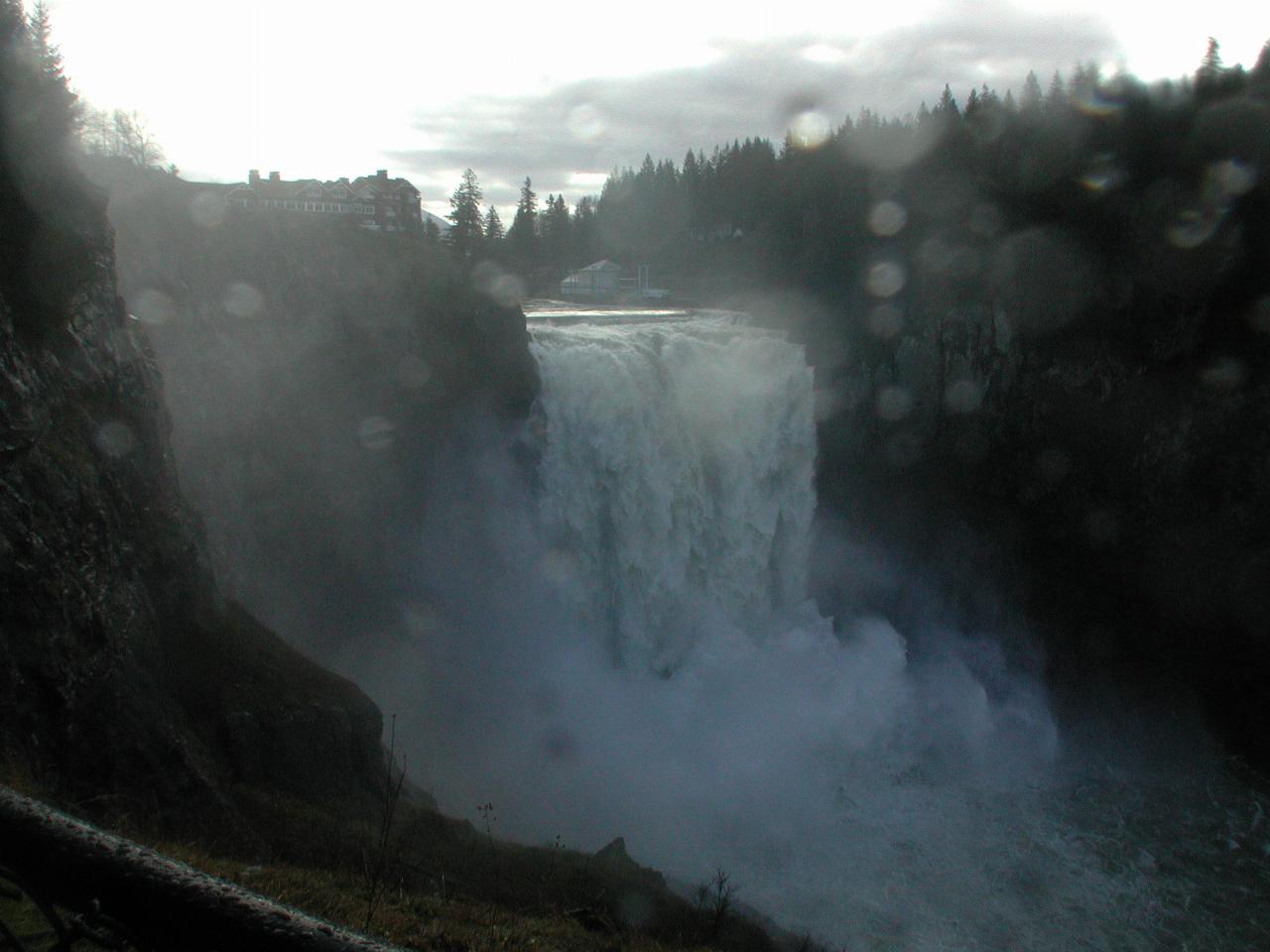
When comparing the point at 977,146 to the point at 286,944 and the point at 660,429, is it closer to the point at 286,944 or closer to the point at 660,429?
the point at 660,429

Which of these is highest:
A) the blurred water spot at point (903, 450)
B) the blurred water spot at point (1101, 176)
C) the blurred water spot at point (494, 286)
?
the blurred water spot at point (1101, 176)

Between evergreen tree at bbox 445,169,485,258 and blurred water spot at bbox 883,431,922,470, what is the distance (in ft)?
85.0

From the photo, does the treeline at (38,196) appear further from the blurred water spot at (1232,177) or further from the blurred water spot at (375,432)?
the blurred water spot at (1232,177)

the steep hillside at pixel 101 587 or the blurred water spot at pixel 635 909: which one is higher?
the steep hillside at pixel 101 587

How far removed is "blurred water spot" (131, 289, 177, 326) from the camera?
1784cm

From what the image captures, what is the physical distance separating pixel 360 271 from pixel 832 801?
59.9 ft

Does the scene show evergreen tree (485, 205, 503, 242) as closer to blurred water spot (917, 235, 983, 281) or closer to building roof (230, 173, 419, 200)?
building roof (230, 173, 419, 200)

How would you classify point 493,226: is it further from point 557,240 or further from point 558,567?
point 558,567

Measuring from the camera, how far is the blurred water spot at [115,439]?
1274 centimetres

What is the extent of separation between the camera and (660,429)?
2558 centimetres

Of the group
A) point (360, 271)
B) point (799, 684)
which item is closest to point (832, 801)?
point (799, 684)

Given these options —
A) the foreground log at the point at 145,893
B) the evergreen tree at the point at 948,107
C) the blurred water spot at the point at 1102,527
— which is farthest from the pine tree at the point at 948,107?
the foreground log at the point at 145,893

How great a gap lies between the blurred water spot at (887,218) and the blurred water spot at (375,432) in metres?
21.5

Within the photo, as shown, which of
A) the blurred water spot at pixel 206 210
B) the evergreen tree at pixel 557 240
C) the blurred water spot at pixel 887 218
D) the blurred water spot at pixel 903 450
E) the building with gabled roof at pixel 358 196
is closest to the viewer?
the blurred water spot at pixel 206 210
